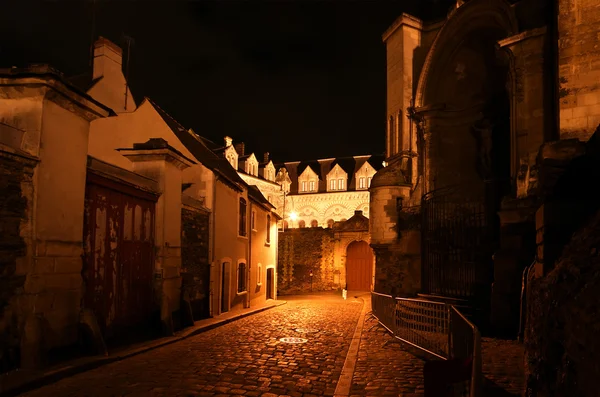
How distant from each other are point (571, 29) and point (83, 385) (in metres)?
10.7

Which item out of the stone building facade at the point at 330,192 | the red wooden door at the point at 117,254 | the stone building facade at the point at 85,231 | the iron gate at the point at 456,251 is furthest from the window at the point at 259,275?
the stone building facade at the point at 330,192

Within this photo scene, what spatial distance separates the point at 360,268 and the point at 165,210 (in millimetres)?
24499

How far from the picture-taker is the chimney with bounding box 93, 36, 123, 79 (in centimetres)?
1777

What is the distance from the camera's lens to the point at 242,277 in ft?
62.4

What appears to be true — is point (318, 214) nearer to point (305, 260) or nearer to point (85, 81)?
point (305, 260)

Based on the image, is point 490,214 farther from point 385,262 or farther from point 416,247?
point 385,262

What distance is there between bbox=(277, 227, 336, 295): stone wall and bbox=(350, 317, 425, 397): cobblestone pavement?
24.3m

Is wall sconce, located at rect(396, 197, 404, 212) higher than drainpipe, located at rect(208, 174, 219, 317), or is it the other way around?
wall sconce, located at rect(396, 197, 404, 212)

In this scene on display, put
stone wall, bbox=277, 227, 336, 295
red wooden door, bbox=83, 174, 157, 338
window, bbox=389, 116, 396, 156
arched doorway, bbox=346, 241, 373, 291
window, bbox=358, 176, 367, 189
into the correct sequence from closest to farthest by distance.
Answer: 1. red wooden door, bbox=83, 174, 157, 338
2. window, bbox=389, 116, 396, 156
3. arched doorway, bbox=346, 241, 373, 291
4. stone wall, bbox=277, 227, 336, 295
5. window, bbox=358, 176, 367, 189

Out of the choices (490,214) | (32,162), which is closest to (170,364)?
(32,162)

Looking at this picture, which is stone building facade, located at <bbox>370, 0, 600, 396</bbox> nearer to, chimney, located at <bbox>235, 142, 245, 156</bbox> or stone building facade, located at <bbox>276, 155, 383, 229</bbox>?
chimney, located at <bbox>235, 142, 245, 156</bbox>

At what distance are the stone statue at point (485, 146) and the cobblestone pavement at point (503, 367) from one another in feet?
23.3

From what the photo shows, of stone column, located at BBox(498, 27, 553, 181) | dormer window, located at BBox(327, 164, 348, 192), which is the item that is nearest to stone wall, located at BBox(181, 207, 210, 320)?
stone column, located at BBox(498, 27, 553, 181)

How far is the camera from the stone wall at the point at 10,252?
21.8ft
